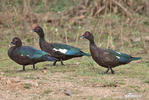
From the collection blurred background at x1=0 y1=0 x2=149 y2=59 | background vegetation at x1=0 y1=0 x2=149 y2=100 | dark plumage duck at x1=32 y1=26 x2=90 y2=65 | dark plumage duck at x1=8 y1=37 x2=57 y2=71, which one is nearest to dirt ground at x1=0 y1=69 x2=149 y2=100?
background vegetation at x1=0 y1=0 x2=149 y2=100

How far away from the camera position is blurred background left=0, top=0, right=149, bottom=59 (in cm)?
1324

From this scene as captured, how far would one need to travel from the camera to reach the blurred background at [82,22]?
1324 centimetres

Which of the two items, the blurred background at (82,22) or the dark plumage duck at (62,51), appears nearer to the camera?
the dark plumage duck at (62,51)

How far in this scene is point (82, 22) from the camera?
16.3 meters

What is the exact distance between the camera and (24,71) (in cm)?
957

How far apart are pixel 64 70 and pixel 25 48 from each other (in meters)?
0.97

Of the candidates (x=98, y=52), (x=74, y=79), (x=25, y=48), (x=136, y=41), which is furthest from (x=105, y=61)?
(x=136, y=41)

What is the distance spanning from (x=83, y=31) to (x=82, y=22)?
160 centimetres

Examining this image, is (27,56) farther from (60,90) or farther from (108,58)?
(60,90)

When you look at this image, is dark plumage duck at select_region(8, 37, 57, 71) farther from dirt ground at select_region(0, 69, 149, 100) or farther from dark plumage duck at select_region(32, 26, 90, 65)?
dirt ground at select_region(0, 69, 149, 100)

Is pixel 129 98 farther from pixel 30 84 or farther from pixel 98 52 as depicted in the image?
pixel 98 52

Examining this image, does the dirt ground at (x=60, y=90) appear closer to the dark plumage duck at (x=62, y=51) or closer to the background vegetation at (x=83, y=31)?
the background vegetation at (x=83, y=31)

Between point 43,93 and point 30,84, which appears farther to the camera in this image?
point 30,84

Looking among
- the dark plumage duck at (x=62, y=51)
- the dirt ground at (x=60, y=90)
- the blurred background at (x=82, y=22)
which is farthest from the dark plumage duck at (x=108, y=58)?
the blurred background at (x=82, y=22)
